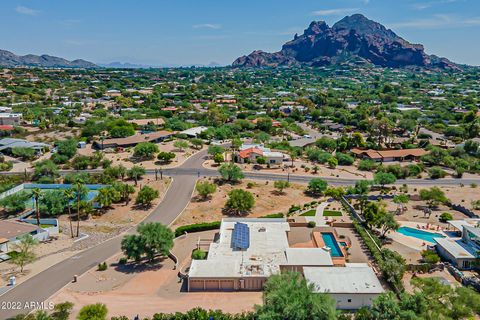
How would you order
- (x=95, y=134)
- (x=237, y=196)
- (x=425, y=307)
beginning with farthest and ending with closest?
(x=95, y=134)
(x=237, y=196)
(x=425, y=307)

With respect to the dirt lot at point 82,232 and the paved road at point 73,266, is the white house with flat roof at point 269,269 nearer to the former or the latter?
the paved road at point 73,266

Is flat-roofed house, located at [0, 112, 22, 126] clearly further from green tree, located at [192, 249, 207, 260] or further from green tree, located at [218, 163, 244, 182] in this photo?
green tree, located at [192, 249, 207, 260]

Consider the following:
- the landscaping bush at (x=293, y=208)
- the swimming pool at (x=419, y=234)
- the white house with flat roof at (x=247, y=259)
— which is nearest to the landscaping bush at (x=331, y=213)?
the landscaping bush at (x=293, y=208)

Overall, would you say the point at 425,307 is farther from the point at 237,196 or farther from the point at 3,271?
the point at 3,271

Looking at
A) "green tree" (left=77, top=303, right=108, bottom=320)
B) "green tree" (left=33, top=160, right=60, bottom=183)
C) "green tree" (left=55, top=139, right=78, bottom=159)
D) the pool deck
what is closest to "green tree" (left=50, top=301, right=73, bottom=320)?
"green tree" (left=77, top=303, right=108, bottom=320)

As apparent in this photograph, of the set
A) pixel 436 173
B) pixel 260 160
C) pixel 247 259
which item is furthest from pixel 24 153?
pixel 436 173

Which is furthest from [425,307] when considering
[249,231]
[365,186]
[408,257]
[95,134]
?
[95,134]
